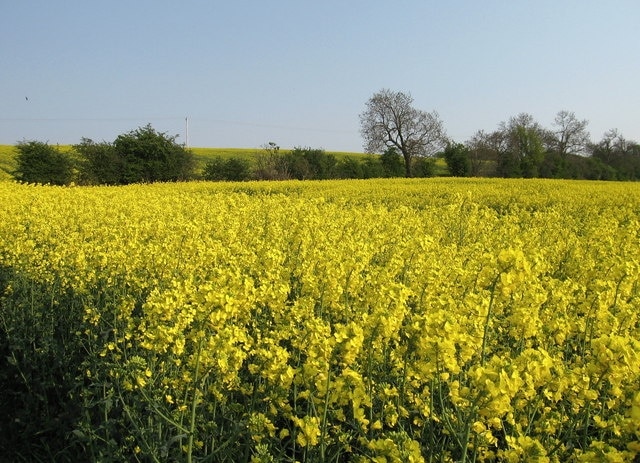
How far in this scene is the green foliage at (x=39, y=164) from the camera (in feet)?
95.4

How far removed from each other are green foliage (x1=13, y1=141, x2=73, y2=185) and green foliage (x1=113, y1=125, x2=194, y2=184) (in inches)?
143

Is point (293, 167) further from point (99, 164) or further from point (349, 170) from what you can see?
point (99, 164)

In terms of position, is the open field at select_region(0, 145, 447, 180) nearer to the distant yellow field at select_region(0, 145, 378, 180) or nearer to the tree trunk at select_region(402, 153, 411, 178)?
the distant yellow field at select_region(0, 145, 378, 180)

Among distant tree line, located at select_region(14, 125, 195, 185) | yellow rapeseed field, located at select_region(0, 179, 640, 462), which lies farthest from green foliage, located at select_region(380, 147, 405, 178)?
yellow rapeseed field, located at select_region(0, 179, 640, 462)

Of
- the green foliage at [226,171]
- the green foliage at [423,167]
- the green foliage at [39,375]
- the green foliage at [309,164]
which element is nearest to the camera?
the green foliage at [39,375]

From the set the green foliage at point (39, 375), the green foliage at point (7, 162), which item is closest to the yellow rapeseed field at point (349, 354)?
the green foliage at point (39, 375)

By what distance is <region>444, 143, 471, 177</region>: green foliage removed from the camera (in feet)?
172

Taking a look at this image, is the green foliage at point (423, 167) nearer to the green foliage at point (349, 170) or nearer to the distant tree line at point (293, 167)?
the distant tree line at point (293, 167)

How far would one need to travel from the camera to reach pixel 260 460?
2.12 meters

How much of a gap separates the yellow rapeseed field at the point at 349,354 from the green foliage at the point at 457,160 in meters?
46.7

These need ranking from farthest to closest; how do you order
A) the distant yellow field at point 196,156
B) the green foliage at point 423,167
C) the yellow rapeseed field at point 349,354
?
the green foliage at point 423,167, the distant yellow field at point 196,156, the yellow rapeseed field at point 349,354

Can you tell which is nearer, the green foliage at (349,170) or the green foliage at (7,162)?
the green foliage at (7,162)

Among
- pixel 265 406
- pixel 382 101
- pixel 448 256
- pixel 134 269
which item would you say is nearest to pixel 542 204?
pixel 448 256

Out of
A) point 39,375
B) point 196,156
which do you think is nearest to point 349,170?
point 196,156
